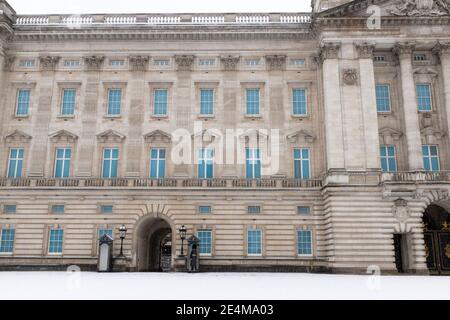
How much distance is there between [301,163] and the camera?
36406 mm

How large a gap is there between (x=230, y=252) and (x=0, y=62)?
2462 cm

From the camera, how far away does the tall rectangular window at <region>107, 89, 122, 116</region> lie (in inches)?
1473

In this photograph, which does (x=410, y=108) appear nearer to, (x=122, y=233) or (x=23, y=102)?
(x=122, y=233)

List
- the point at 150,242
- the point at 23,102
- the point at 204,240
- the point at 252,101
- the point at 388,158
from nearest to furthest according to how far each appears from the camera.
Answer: the point at 204,240 → the point at 388,158 → the point at 252,101 → the point at 23,102 → the point at 150,242

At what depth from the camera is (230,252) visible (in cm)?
3444

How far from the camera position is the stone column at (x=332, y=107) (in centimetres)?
3378

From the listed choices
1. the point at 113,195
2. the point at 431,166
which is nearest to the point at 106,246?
the point at 113,195

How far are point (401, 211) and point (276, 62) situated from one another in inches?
618

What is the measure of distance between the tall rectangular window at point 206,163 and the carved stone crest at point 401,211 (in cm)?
1416

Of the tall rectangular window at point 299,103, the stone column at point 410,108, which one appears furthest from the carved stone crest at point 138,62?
the stone column at point 410,108

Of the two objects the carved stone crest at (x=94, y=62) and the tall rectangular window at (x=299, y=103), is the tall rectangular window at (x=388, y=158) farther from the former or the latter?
the carved stone crest at (x=94, y=62)

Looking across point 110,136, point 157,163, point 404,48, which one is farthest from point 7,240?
point 404,48

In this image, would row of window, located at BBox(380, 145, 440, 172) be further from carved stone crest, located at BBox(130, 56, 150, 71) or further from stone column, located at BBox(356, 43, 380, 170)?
carved stone crest, located at BBox(130, 56, 150, 71)

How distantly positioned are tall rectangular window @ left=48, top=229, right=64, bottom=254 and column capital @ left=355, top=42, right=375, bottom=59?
90.0ft
